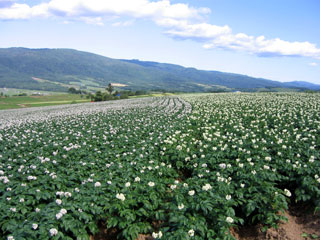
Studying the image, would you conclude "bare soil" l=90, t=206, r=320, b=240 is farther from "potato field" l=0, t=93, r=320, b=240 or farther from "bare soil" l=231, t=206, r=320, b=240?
"potato field" l=0, t=93, r=320, b=240

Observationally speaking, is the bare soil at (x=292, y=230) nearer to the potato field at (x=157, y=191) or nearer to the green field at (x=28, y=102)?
the potato field at (x=157, y=191)

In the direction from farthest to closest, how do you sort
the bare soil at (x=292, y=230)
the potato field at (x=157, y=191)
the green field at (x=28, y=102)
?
the green field at (x=28, y=102)
the bare soil at (x=292, y=230)
the potato field at (x=157, y=191)

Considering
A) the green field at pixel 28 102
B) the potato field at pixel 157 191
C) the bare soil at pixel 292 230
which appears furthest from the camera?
the green field at pixel 28 102

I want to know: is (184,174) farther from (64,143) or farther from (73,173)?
(64,143)

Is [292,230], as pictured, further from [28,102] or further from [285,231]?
[28,102]

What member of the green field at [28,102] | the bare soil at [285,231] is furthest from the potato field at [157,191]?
the green field at [28,102]

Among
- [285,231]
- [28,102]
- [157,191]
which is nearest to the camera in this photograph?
[285,231]

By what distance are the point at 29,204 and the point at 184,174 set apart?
602cm

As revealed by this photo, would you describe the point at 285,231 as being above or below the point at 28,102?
above

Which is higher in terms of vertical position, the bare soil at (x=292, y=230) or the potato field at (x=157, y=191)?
the potato field at (x=157, y=191)

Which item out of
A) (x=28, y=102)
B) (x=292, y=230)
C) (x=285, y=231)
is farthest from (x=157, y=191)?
(x=28, y=102)

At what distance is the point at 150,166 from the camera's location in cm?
898

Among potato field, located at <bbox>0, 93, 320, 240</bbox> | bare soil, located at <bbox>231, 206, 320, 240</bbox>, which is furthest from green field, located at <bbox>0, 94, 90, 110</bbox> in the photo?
bare soil, located at <bbox>231, 206, 320, 240</bbox>

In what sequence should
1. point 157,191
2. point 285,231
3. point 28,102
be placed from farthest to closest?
point 28,102
point 157,191
point 285,231
